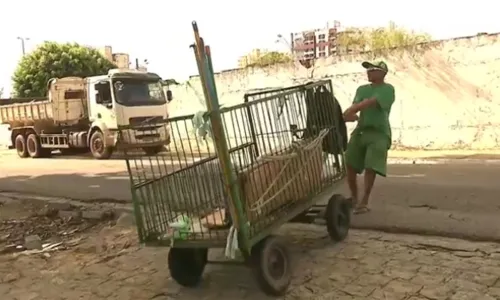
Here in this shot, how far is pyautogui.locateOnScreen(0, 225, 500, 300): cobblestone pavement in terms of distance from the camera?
431 centimetres

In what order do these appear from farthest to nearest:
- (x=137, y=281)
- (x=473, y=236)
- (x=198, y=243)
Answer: (x=473, y=236)
(x=137, y=281)
(x=198, y=243)

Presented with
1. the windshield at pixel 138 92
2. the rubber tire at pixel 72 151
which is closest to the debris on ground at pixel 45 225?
the windshield at pixel 138 92

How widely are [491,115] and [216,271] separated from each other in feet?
39.9

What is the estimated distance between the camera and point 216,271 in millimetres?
5137

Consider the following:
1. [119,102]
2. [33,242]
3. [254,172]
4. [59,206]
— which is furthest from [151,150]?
[254,172]

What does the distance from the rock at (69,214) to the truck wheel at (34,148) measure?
14519 mm

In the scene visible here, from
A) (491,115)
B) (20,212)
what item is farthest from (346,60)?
(20,212)

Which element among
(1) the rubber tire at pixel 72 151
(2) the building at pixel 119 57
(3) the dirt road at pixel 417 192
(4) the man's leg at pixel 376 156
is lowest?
(3) the dirt road at pixel 417 192

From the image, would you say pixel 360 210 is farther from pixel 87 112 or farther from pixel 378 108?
pixel 87 112

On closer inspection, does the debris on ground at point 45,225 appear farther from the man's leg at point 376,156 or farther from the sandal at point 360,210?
the man's leg at point 376,156

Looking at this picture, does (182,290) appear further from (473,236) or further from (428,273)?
(473,236)

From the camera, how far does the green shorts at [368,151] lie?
6.25 m

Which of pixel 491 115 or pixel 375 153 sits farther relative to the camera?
pixel 491 115

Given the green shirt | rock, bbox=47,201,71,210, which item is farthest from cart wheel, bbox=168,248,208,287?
rock, bbox=47,201,71,210
